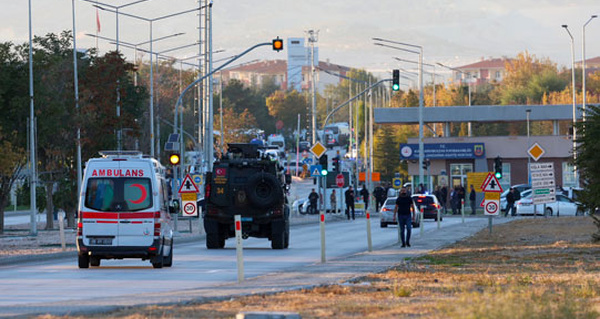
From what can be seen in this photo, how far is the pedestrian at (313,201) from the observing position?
73037mm

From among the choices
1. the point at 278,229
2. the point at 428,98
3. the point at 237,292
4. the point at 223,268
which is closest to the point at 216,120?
the point at 428,98

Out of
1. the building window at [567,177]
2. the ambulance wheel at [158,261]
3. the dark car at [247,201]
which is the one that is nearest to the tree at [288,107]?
the building window at [567,177]

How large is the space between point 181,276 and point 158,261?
2.63 meters

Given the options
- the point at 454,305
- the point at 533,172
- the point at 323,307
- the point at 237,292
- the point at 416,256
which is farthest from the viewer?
the point at 533,172

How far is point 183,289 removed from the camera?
777 inches

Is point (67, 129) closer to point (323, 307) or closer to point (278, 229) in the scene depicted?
point (278, 229)

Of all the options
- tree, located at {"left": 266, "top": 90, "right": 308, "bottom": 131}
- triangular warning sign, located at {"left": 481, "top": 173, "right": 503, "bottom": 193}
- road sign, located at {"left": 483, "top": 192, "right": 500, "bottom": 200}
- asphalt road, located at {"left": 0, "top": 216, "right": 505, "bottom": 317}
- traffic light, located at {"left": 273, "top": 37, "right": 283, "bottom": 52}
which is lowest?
asphalt road, located at {"left": 0, "top": 216, "right": 505, "bottom": 317}

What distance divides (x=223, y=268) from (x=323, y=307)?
10.9 meters

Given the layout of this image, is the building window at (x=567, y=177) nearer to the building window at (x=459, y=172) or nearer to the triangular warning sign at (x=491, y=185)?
the building window at (x=459, y=172)

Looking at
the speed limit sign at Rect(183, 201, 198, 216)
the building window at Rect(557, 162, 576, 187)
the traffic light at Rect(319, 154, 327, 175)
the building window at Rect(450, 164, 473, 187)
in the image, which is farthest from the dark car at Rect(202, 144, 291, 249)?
the building window at Rect(557, 162, 576, 187)

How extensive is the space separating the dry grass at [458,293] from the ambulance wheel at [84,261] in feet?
22.4

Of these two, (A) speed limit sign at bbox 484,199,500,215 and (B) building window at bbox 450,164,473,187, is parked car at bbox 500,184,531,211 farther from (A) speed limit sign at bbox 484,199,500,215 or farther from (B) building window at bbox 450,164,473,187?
(A) speed limit sign at bbox 484,199,500,215

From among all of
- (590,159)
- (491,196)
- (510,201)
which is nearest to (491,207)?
(491,196)

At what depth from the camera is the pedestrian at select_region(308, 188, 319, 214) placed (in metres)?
73.0
